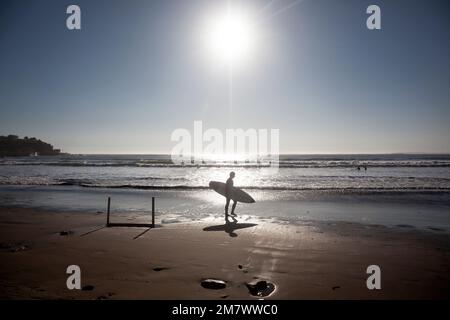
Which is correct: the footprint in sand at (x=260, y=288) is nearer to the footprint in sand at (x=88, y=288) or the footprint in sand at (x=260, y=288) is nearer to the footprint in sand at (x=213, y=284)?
the footprint in sand at (x=213, y=284)

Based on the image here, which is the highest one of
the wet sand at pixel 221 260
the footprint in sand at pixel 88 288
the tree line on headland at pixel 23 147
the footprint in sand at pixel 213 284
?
the tree line on headland at pixel 23 147

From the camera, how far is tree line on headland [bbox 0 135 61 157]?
140875 millimetres

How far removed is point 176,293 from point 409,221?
11.4 meters

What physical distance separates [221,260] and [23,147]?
168 meters

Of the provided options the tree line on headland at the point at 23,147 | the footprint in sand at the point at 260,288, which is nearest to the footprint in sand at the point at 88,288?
the footprint in sand at the point at 260,288

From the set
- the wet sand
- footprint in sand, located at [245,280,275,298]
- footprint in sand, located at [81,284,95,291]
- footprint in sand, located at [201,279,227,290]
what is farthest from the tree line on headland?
footprint in sand, located at [245,280,275,298]

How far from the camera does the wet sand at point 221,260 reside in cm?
603

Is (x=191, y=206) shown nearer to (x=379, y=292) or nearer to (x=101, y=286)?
(x=101, y=286)

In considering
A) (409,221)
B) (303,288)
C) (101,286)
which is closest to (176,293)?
(101,286)

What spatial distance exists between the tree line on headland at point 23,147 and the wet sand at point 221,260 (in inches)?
6135

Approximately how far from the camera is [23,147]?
14575 centimetres

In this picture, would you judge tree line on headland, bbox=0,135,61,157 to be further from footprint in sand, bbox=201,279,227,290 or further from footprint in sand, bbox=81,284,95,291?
footprint in sand, bbox=201,279,227,290

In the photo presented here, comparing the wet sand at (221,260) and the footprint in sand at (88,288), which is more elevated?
the footprint in sand at (88,288)
